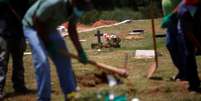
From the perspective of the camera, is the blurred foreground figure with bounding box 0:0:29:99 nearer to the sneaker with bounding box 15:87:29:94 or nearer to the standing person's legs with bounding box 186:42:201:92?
the sneaker with bounding box 15:87:29:94

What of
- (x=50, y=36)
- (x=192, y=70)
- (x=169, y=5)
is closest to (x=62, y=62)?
(x=50, y=36)

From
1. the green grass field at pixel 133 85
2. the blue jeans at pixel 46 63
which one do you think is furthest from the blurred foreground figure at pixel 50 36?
the green grass field at pixel 133 85

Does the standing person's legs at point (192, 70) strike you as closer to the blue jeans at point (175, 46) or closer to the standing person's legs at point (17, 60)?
the blue jeans at point (175, 46)

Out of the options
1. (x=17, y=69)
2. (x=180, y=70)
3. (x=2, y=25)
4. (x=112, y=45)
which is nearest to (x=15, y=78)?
(x=17, y=69)

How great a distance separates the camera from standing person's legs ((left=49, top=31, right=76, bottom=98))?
22.1 feet

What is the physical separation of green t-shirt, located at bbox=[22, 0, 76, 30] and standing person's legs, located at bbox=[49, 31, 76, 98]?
0.65 feet

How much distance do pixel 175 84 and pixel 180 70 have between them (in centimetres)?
45

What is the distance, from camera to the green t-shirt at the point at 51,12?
21.0 ft

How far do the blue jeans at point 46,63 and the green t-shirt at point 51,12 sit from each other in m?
0.20

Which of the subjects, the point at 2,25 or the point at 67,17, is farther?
the point at 2,25

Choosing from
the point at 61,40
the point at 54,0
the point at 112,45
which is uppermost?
the point at 54,0

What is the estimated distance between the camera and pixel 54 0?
21.0 ft

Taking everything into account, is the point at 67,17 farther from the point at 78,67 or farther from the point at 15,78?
the point at 78,67

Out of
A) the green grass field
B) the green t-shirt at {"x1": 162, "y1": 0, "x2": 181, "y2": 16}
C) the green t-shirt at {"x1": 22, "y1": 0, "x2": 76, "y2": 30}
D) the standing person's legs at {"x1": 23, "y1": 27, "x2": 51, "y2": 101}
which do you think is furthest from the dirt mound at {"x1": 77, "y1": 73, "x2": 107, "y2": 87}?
the green t-shirt at {"x1": 22, "y1": 0, "x2": 76, "y2": 30}
